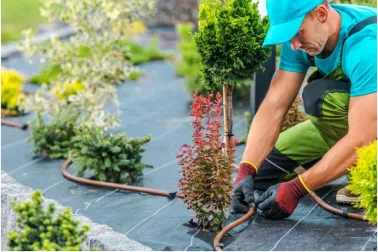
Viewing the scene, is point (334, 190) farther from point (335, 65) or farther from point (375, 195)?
point (375, 195)

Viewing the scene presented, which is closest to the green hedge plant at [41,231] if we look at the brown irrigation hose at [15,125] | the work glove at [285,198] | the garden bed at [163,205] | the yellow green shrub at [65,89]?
the garden bed at [163,205]

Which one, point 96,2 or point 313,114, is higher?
point 96,2

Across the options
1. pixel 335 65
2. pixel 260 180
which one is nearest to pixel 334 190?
pixel 260 180

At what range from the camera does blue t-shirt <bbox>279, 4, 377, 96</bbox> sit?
12.9 ft

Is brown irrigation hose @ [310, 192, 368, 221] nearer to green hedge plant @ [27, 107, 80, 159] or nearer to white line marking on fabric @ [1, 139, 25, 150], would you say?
green hedge plant @ [27, 107, 80, 159]

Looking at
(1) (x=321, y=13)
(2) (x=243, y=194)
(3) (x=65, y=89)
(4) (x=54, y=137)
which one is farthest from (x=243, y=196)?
(3) (x=65, y=89)

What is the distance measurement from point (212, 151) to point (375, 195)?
2.89 ft

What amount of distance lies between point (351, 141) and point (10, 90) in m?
3.60

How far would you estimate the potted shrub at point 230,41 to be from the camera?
165 inches

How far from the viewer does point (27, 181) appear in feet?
16.6

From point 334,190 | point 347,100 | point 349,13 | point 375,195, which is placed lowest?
point 334,190

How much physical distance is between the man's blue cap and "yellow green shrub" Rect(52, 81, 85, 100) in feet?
8.53

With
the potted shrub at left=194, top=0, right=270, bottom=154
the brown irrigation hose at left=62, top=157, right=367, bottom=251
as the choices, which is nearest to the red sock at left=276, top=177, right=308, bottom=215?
the brown irrigation hose at left=62, top=157, right=367, bottom=251

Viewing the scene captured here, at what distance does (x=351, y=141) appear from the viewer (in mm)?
3943
